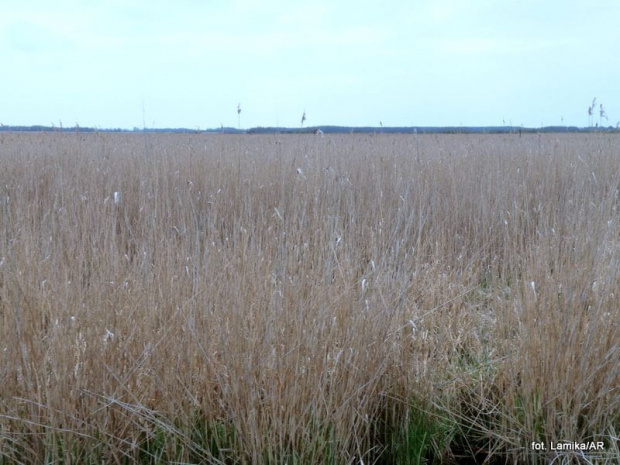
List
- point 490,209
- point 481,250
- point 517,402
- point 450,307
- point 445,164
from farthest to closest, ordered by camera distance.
A: point 445,164 < point 490,209 < point 481,250 < point 450,307 < point 517,402

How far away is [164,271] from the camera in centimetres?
269

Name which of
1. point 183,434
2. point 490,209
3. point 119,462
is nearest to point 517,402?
point 183,434

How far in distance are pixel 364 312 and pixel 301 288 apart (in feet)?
0.91

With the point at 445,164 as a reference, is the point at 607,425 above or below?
below

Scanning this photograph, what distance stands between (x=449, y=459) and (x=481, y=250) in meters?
2.47

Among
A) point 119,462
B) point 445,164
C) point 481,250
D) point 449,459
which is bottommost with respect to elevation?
point 449,459

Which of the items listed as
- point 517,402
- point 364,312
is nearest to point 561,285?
point 517,402

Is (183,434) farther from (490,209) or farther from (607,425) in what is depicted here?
(490,209)

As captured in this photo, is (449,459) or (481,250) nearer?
(449,459)

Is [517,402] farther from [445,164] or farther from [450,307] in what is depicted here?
[445,164]

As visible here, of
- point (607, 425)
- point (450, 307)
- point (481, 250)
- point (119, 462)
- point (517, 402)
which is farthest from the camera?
point (481, 250)

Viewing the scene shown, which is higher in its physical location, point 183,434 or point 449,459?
point 183,434

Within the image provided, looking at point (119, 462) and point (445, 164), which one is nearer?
point (119, 462)

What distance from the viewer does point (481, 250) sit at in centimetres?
475
